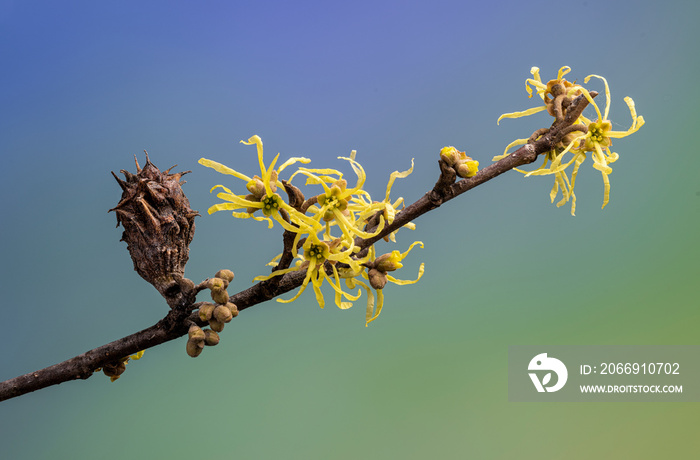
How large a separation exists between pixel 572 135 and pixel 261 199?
2.16 feet

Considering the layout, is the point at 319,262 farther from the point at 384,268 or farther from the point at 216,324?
the point at 216,324

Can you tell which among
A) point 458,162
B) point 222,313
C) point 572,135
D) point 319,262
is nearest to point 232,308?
point 222,313

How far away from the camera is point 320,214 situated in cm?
97

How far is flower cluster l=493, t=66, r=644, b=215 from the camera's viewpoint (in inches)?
43.2

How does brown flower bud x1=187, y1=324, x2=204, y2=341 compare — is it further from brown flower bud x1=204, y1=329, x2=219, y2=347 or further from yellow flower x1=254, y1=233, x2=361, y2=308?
yellow flower x1=254, y1=233, x2=361, y2=308

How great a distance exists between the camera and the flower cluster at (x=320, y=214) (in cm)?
99

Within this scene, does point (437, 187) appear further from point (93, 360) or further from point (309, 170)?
point (93, 360)

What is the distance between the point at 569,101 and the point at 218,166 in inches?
29.3

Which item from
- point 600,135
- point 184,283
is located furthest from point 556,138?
point 184,283

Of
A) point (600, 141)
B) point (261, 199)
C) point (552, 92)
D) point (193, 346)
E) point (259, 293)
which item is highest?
point (552, 92)

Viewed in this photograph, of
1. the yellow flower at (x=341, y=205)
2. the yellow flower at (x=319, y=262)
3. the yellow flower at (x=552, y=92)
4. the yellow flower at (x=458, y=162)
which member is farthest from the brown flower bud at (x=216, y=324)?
the yellow flower at (x=552, y=92)

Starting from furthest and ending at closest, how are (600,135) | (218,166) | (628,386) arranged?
1. (628,386)
2. (600,135)
3. (218,166)

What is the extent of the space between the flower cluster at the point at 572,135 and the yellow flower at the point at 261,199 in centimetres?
46

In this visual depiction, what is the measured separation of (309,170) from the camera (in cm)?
103
